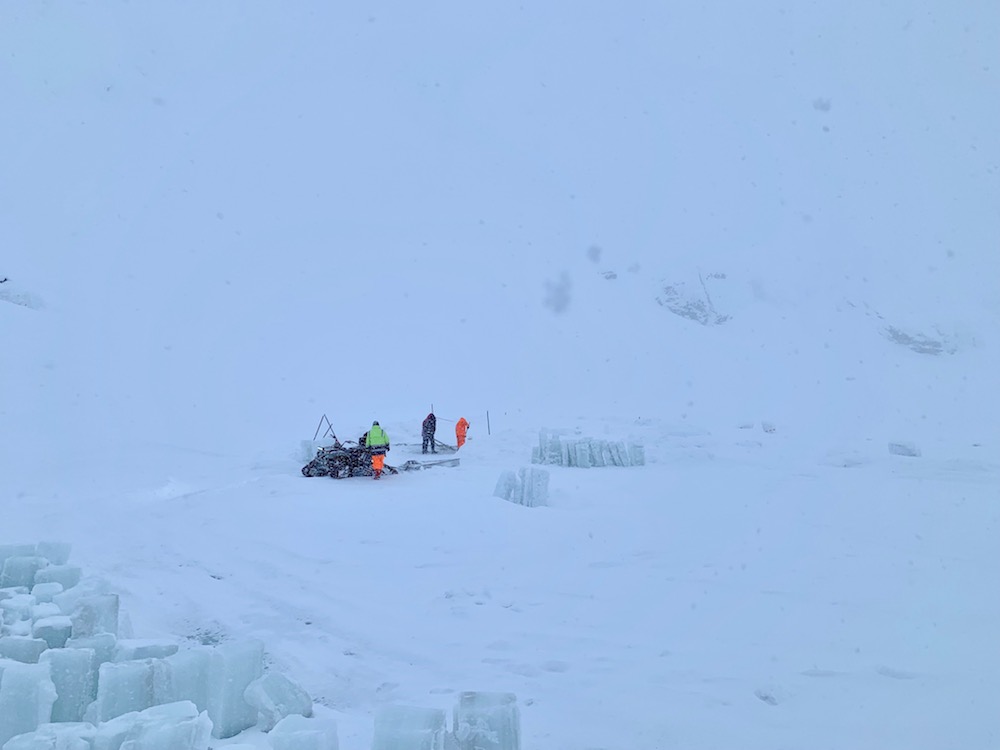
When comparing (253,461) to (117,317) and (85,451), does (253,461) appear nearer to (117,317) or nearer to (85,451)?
(85,451)

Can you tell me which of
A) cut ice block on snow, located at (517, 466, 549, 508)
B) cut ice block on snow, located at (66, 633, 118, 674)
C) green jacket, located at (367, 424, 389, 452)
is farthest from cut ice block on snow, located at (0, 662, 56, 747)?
green jacket, located at (367, 424, 389, 452)

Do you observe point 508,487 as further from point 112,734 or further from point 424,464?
point 112,734

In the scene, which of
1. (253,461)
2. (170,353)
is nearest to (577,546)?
(253,461)

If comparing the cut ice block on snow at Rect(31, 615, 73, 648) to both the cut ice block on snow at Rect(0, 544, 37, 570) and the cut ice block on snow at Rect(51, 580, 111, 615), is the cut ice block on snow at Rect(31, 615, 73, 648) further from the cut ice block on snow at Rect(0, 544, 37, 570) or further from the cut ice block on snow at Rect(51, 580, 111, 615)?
the cut ice block on snow at Rect(0, 544, 37, 570)

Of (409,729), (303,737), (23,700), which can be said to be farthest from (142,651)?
(409,729)

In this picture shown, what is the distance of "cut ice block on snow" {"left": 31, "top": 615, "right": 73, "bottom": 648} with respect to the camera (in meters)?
4.45

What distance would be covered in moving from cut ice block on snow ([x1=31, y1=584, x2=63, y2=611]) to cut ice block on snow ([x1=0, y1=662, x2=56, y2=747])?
1897 mm

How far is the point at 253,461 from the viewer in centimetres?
1692

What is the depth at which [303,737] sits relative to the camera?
3154mm

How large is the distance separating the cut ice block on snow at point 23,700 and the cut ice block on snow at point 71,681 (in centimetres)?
14

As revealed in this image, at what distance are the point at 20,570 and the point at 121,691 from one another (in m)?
3.10

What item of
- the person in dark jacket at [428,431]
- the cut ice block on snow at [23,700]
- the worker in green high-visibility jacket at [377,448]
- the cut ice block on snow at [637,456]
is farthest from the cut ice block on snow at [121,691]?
the person in dark jacket at [428,431]

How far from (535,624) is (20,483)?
11672 mm

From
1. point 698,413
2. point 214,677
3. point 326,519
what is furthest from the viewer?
point 698,413
